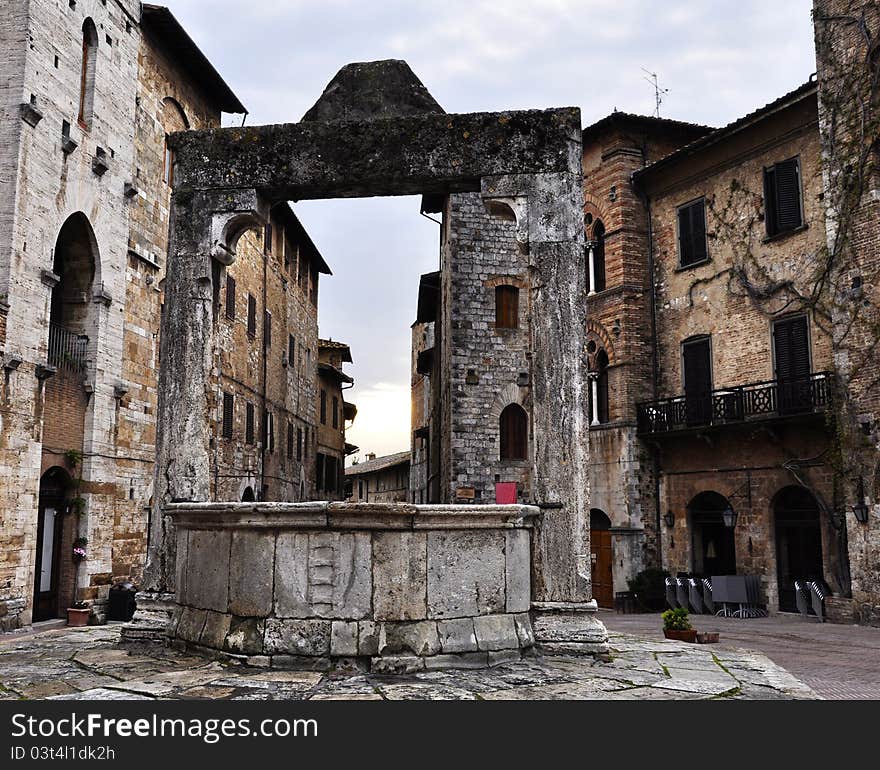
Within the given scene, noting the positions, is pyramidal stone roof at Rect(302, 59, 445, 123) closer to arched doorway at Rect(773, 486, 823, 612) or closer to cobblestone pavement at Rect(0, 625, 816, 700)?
cobblestone pavement at Rect(0, 625, 816, 700)

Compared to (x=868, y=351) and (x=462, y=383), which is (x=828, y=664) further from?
(x=462, y=383)

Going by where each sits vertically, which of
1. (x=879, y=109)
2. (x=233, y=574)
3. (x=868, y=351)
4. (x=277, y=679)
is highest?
(x=879, y=109)

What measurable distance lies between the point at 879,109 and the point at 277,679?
14.6m

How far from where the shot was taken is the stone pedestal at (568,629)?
6.93 metres

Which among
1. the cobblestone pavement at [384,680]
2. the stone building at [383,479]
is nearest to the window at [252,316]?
the cobblestone pavement at [384,680]

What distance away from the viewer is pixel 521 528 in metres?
6.92

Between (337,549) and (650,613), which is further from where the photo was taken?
(650,613)

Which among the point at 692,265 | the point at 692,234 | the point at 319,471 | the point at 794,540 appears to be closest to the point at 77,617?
the point at 794,540

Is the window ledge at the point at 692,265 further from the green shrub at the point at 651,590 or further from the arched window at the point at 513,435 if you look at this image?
the green shrub at the point at 651,590

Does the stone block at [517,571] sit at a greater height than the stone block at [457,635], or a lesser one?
greater

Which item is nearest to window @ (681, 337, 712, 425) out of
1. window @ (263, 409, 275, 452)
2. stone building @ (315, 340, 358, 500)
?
window @ (263, 409, 275, 452)

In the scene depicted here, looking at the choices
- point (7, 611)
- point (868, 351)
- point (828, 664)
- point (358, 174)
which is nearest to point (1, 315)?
point (7, 611)

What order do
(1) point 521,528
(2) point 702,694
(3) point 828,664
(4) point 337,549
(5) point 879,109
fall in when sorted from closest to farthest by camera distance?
(2) point 702,694 < (4) point 337,549 < (1) point 521,528 < (3) point 828,664 < (5) point 879,109

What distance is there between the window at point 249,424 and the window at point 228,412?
4.30ft
